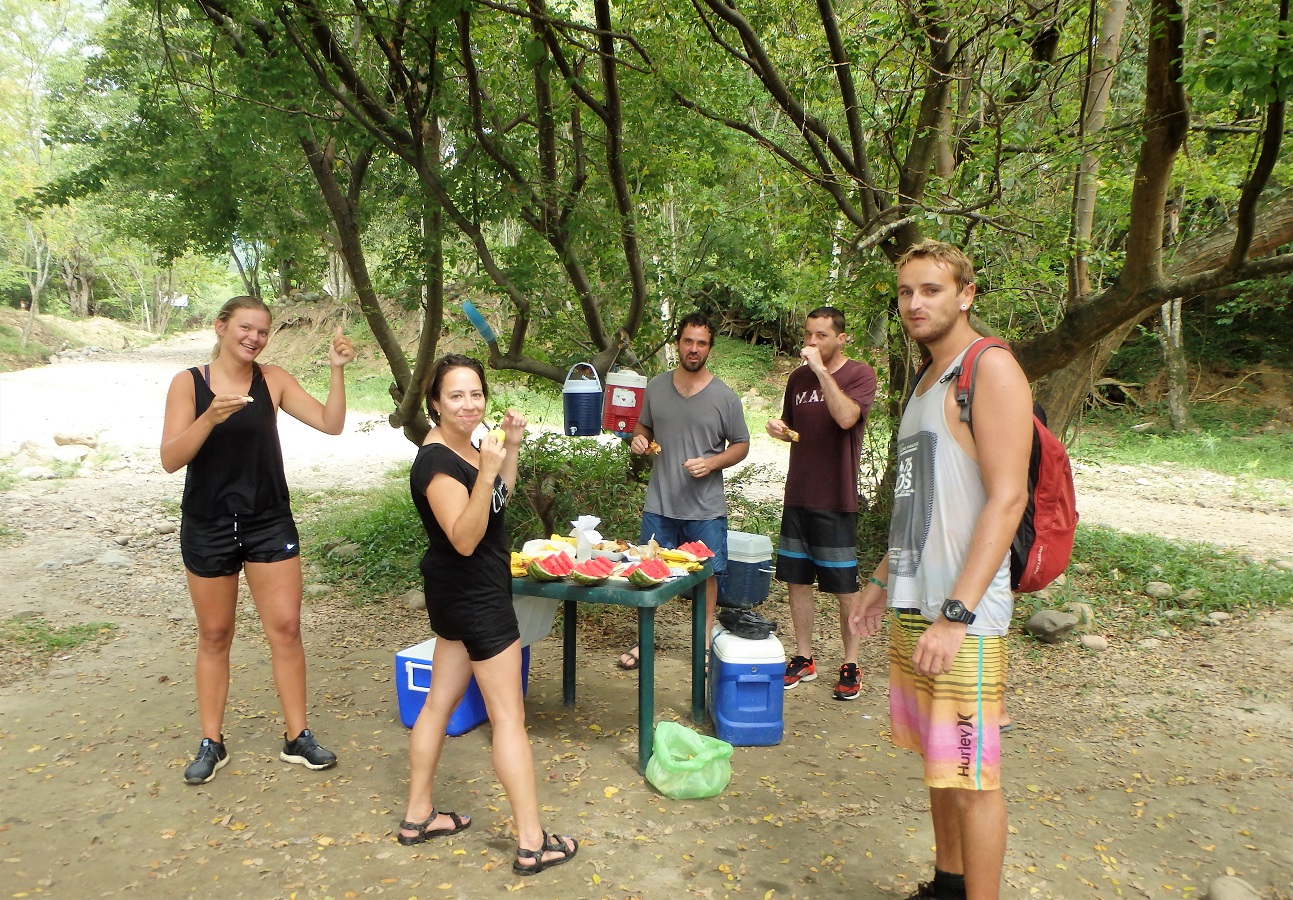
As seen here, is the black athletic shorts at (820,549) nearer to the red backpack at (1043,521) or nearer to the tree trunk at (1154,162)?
the red backpack at (1043,521)

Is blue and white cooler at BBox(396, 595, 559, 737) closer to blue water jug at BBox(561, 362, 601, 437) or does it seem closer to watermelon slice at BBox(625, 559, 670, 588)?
watermelon slice at BBox(625, 559, 670, 588)

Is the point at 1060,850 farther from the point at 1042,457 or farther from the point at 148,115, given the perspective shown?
the point at 148,115

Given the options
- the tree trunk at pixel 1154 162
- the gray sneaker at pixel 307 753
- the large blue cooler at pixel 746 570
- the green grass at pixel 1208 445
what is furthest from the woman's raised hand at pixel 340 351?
the green grass at pixel 1208 445

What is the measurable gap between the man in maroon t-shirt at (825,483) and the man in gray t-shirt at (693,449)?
0.28 meters

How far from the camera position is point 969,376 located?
7.24ft

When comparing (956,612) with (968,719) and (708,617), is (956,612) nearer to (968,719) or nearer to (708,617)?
Answer: (968,719)

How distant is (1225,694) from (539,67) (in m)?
5.09

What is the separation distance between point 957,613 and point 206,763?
9.82ft

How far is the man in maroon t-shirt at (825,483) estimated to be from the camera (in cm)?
436

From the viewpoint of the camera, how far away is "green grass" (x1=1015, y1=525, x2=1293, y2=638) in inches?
233

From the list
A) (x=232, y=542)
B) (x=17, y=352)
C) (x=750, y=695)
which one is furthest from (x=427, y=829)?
(x=17, y=352)

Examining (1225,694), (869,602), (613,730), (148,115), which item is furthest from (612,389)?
(148,115)

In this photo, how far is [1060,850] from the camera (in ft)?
10.2

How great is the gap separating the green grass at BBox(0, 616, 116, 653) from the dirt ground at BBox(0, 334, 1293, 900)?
0.17 metres
